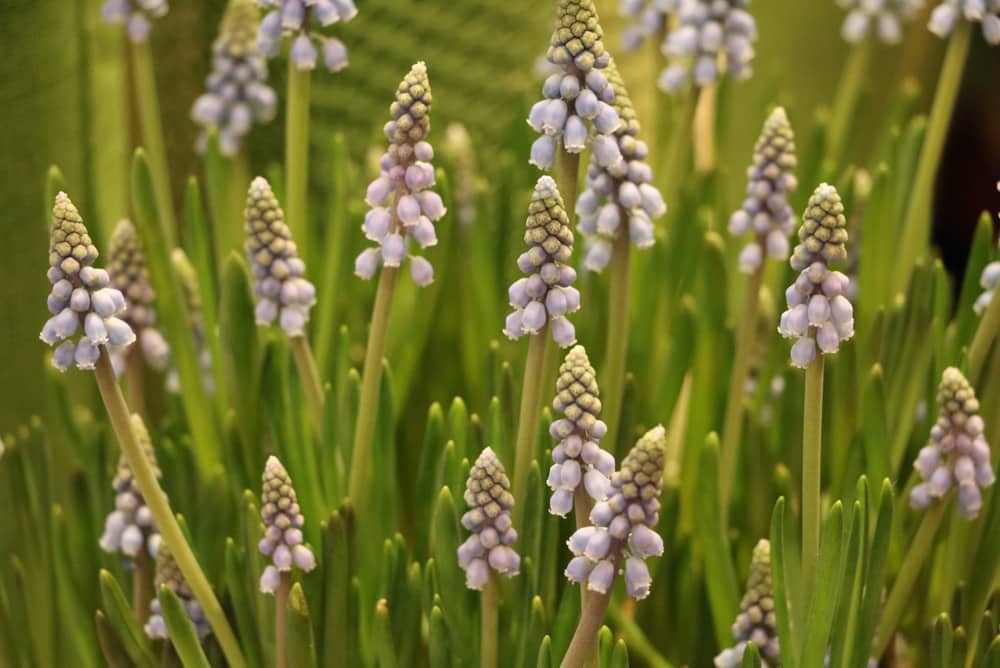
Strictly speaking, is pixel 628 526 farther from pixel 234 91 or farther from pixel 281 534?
pixel 234 91

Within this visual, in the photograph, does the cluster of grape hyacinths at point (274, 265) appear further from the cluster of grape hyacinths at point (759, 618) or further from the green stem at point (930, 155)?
the green stem at point (930, 155)

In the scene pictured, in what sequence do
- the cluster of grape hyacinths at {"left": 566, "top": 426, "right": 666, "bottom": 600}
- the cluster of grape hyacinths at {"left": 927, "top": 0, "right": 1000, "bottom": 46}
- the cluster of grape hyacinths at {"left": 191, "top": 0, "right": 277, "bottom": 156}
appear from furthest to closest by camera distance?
1. the cluster of grape hyacinths at {"left": 191, "top": 0, "right": 277, "bottom": 156}
2. the cluster of grape hyacinths at {"left": 927, "top": 0, "right": 1000, "bottom": 46}
3. the cluster of grape hyacinths at {"left": 566, "top": 426, "right": 666, "bottom": 600}

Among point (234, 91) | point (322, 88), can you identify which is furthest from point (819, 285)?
point (322, 88)

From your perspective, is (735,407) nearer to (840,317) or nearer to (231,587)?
(840,317)

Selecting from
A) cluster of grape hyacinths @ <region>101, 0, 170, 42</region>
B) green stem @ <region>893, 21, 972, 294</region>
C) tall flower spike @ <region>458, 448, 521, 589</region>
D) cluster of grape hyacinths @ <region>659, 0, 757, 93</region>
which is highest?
cluster of grape hyacinths @ <region>101, 0, 170, 42</region>

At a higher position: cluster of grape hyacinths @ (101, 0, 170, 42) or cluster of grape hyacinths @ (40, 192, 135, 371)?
cluster of grape hyacinths @ (101, 0, 170, 42)


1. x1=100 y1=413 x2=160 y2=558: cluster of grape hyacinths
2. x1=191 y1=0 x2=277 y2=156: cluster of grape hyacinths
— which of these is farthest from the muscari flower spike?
x1=191 y1=0 x2=277 y2=156: cluster of grape hyacinths

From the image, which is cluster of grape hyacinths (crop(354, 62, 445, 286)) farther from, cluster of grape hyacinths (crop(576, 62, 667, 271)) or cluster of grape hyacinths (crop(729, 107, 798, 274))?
cluster of grape hyacinths (crop(729, 107, 798, 274))
